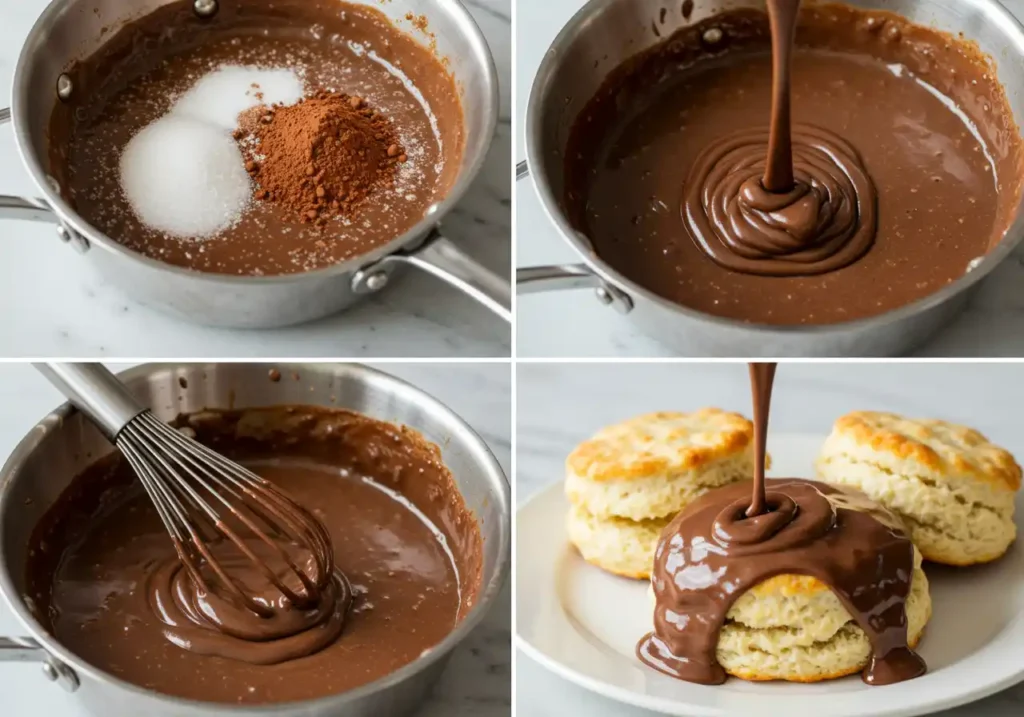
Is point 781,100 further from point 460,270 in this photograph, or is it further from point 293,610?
point 293,610

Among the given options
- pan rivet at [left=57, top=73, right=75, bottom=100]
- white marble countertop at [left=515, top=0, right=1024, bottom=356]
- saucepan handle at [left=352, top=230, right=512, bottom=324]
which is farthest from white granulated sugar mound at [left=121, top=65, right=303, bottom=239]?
white marble countertop at [left=515, top=0, right=1024, bottom=356]

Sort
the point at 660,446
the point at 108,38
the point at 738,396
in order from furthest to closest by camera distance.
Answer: the point at 738,396
the point at 108,38
the point at 660,446

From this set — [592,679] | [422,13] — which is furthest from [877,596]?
[422,13]

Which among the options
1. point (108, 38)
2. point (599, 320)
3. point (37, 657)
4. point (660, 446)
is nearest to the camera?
point (37, 657)

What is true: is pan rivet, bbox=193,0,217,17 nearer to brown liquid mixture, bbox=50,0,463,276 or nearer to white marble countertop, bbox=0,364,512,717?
brown liquid mixture, bbox=50,0,463,276

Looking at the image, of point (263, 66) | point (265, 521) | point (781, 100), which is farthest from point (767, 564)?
point (263, 66)

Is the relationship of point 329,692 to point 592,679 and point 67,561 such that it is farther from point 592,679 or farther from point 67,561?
point 67,561

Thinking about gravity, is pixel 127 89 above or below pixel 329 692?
above
